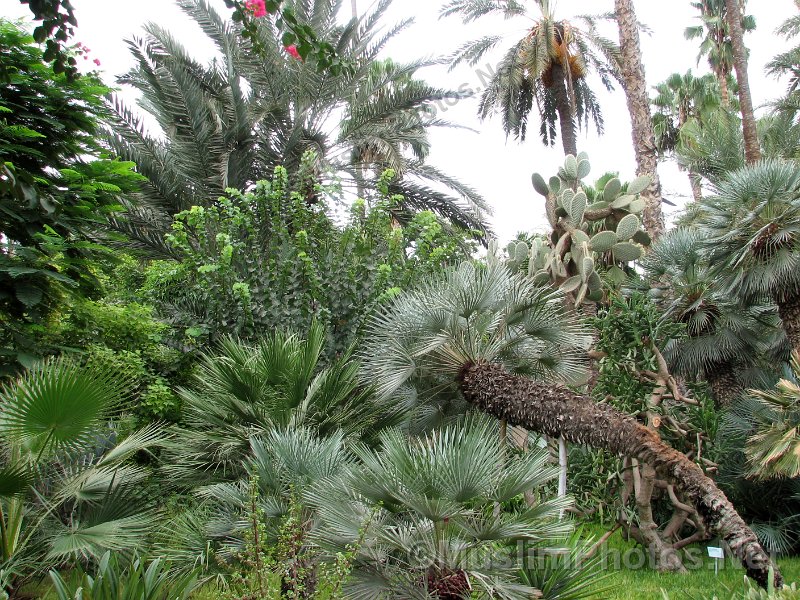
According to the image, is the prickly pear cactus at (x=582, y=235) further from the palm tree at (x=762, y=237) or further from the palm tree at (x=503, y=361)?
the palm tree at (x=503, y=361)

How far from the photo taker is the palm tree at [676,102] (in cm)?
2644

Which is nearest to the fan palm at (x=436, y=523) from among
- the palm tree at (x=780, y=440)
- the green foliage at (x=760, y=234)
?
the palm tree at (x=780, y=440)

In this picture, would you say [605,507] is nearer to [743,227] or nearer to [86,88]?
[743,227]

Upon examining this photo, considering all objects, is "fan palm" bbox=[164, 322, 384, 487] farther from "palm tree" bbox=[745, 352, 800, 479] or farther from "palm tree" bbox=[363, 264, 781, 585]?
"palm tree" bbox=[745, 352, 800, 479]

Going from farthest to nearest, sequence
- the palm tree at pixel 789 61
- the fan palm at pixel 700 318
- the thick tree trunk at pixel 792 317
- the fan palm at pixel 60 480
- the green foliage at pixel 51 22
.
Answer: the palm tree at pixel 789 61 → the fan palm at pixel 700 318 → the thick tree trunk at pixel 792 317 → the fan palm at pixel 60 480 → the green foliage at pixel 51 22

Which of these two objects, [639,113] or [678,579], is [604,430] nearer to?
[678,579]

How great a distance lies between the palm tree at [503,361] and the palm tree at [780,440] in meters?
0.91

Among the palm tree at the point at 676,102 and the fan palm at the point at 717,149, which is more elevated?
the palm tree at the point at 676,102

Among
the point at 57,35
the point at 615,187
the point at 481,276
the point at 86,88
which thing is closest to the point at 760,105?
the point at 615,187

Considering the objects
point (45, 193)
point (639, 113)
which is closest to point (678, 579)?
point (45, 193)

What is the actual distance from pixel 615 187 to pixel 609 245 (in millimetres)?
953

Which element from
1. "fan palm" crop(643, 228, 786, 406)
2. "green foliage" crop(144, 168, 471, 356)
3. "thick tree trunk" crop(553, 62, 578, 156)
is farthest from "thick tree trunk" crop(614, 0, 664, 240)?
"thick tree trunk" crop(553, 62, 578, 156)

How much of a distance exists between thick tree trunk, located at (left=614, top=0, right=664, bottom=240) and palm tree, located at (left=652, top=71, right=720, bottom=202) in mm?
15751

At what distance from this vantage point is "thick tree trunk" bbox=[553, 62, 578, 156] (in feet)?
55.2
